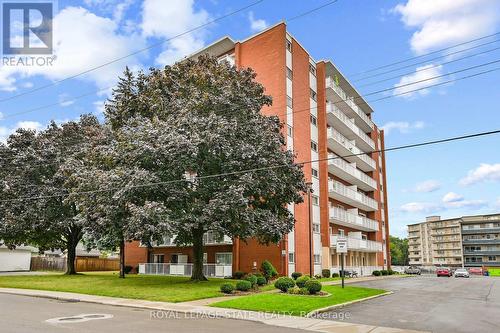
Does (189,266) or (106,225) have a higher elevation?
(106,225)

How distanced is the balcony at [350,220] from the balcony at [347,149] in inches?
231

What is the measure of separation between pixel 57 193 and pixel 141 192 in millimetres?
13988

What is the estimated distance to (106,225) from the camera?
85.0 ft

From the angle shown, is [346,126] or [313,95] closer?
[313,95]

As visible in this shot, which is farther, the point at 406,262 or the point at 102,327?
the point at 406,262

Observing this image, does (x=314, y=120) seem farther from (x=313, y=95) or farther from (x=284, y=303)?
(x=284, y=303)

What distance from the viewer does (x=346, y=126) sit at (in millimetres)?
50375

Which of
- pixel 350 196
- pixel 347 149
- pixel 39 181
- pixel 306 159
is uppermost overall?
pixel 347 149

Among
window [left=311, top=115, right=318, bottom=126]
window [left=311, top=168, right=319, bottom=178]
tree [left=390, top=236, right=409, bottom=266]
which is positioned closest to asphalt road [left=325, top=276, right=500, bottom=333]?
window [left=311, top=168, right=319, bottom=178]

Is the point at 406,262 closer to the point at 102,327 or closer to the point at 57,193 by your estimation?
the point at 57,193

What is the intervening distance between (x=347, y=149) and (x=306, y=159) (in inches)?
425

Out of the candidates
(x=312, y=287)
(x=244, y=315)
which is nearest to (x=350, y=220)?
(x=312, y=287)

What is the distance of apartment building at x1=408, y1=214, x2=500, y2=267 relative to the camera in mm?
121062

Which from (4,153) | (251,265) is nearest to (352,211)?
(251,265)
